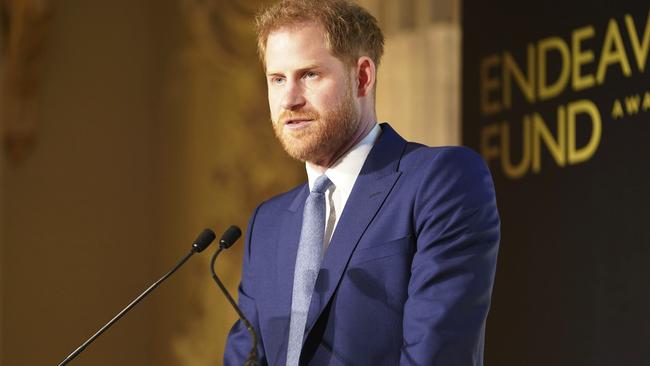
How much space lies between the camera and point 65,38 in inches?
203

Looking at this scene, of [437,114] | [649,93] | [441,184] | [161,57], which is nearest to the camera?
[441,184]

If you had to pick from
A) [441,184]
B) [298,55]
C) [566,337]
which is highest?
[298,55]

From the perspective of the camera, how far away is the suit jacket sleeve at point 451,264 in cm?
222

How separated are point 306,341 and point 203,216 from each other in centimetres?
308

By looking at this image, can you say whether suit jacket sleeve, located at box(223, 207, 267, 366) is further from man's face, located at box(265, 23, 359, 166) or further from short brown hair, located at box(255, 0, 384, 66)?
short brown hair, located at box(255, 0, 384, 66)

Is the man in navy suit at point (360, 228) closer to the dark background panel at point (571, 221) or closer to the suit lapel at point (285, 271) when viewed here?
the suit lapel at point (285, 271)

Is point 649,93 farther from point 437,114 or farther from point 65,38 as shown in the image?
point 65,38

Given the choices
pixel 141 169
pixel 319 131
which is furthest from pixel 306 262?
pixel 141 169

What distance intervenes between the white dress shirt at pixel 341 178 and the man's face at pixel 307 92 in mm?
54

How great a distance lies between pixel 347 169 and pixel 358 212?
16 centimetres

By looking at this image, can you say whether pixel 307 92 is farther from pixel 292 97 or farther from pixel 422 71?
pixel 422 71

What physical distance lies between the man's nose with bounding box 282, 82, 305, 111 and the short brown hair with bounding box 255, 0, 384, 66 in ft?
0.41

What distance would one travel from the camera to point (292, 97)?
2527 mm

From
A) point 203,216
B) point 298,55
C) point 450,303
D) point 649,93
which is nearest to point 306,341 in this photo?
point 450,303
